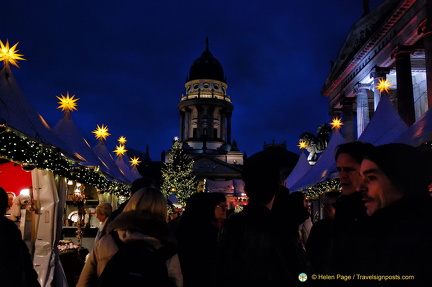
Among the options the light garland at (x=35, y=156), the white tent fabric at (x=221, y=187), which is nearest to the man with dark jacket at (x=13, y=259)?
the light garland at (x=35, y=156)

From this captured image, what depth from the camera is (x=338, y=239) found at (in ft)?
7.02

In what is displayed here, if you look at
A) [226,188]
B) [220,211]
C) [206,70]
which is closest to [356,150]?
[220,211]

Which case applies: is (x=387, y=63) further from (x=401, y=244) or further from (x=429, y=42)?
(x=401, y=244)

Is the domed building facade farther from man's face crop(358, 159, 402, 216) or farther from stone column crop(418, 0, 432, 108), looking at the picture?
man's face crop(358, 159, 402, 216)

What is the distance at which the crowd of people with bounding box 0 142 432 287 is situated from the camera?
189 centimetres

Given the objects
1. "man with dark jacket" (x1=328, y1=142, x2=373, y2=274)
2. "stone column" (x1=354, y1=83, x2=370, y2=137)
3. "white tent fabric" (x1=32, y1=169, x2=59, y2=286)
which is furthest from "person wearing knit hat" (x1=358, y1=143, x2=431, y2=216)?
"stone column" (x1=354, y1=83, x2=370, y2=137)

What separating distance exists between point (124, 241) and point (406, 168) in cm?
207

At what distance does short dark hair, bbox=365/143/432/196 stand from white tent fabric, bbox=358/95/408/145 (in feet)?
40.3

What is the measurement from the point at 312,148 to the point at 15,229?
30.0 meters

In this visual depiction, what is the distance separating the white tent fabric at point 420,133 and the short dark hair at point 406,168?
8652 millimetres

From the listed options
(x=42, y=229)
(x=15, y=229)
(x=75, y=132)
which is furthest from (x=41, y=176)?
(x=15, y=229)

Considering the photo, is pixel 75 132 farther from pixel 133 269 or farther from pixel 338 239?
pixel 338 239

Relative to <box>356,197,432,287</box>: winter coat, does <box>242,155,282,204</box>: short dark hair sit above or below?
above

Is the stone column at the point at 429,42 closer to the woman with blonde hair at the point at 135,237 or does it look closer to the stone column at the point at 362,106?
the stone column at the point at 362,106
